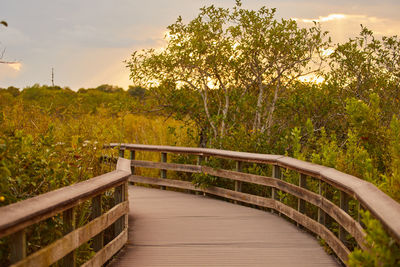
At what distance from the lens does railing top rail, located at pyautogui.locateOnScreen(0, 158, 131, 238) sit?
10.6ft

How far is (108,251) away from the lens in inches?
222

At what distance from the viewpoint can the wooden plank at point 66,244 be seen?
3.59m

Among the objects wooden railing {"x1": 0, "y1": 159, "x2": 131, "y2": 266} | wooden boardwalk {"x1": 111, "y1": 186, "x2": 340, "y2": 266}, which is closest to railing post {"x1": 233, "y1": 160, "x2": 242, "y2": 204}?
wooden boardwalk {"x1": 111, "y1": 186, "x2": 340, "y2": 266}

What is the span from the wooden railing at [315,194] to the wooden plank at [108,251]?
252 cm

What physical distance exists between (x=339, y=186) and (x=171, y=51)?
826 cm

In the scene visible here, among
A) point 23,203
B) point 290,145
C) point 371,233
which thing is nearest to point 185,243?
point 23,203

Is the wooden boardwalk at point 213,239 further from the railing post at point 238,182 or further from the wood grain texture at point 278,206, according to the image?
the railing post at point 238,182

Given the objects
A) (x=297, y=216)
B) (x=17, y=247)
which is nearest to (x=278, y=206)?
(x=297, y=216)

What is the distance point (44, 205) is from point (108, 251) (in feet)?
6.57

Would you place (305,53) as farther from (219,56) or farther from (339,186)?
(339,186)

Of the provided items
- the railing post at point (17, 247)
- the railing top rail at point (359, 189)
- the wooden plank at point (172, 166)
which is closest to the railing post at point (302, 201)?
the railing top rail at point (359, 189)

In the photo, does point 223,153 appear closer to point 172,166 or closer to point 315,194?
point 172,166

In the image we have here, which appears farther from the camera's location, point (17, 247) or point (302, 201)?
→ point (302, 201)

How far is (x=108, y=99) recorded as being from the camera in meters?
42.7
